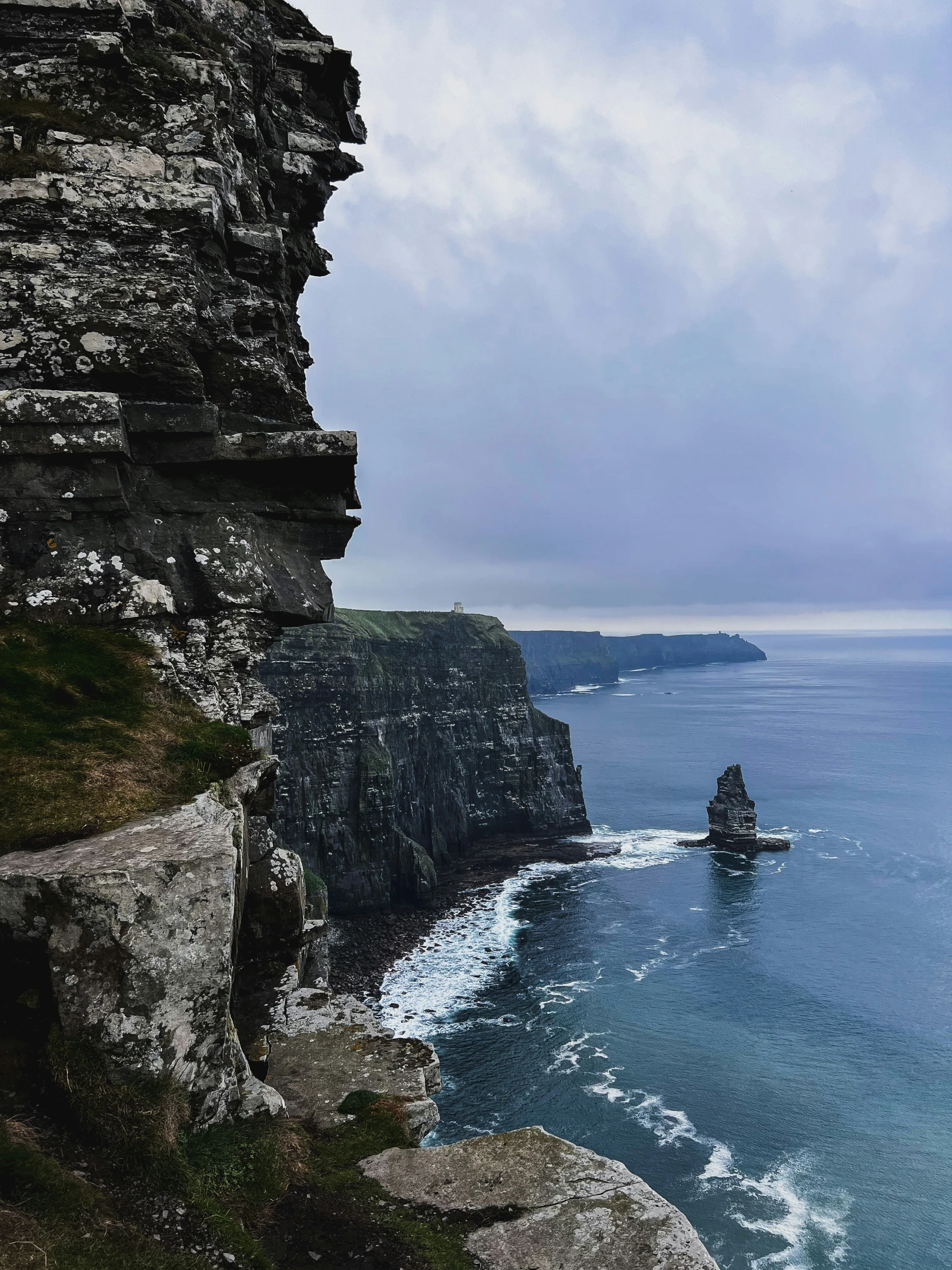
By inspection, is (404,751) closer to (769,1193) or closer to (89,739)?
(769,1193)

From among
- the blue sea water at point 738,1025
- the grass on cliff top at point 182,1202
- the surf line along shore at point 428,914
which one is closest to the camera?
the grass on cliff top at point 182,1202

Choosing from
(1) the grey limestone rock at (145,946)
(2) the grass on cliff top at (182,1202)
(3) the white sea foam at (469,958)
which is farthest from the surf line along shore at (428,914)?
(1) the grey limestone rock at (145,946)

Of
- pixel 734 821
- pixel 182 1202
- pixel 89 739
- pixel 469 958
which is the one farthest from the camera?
pixel 734 821

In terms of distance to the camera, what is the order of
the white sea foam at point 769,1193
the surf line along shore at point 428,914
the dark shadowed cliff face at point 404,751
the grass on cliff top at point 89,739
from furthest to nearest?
the dark shadowed cliff face at point 404,751 < the surf line along shore at point 428,914 < the white sea foam at point 769,1193 < the grass on cliff top at point 89,739

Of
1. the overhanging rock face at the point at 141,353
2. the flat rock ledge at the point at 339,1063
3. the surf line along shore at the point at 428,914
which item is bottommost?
the surf line along shore at the point at 428,914

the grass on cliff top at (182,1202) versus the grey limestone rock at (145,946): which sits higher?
the grey limestone rock at (145,946)

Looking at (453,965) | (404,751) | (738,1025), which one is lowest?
(453,965)

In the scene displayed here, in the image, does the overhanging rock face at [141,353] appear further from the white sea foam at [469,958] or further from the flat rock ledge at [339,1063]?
the white sea foam at [469,958]

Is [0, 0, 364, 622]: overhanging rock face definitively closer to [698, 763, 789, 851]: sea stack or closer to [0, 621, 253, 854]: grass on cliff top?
[0, 621, 253, 854]: grass on cliff top

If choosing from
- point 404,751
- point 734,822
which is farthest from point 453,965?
point 734,822
